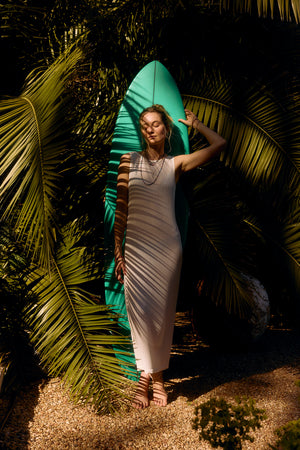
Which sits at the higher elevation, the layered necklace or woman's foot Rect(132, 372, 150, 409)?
the layered necklace

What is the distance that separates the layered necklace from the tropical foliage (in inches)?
23.4

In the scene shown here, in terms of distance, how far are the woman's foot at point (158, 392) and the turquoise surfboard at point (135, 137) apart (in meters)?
0.24

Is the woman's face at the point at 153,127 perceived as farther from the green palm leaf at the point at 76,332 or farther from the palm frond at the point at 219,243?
the green palm leaf at the point at 76,332

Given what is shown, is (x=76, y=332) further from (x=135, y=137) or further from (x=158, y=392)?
(x=135, y=137)

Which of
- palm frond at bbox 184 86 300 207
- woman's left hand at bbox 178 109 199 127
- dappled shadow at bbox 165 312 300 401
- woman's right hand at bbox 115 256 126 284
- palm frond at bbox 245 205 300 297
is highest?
woman's left hand at bbox 178 109 199 127

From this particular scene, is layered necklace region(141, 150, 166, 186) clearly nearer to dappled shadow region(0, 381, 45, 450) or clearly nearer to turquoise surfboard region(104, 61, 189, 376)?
turquoise surfboard region(104, 61, 189, 376)

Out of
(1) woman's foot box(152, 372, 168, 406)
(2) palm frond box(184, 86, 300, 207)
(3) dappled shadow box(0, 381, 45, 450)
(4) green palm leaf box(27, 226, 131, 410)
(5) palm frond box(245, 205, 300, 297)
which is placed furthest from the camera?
(5) palm frond box(245, 205, 300, 297)

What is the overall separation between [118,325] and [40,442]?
857mm

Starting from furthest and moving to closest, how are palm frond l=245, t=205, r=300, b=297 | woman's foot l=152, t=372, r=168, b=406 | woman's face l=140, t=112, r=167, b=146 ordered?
palm frond l=245, t=205, r=300, b=297
woman's foot l=152, t=372, r=168, b=406
woman's face l=140, t=112, r=167, b=146

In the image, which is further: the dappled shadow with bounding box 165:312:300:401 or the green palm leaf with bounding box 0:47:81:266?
the dappled shadow with bounding box 165:312:300:401

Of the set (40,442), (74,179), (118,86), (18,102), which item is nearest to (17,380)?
(40,442)

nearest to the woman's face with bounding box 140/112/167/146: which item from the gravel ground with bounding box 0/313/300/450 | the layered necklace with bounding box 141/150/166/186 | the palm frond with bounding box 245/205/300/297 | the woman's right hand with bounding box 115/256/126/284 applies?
the layered necklace with bounding box 141/150/166/186

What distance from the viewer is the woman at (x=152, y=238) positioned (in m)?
2.71

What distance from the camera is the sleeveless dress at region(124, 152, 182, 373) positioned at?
8.87 feet
